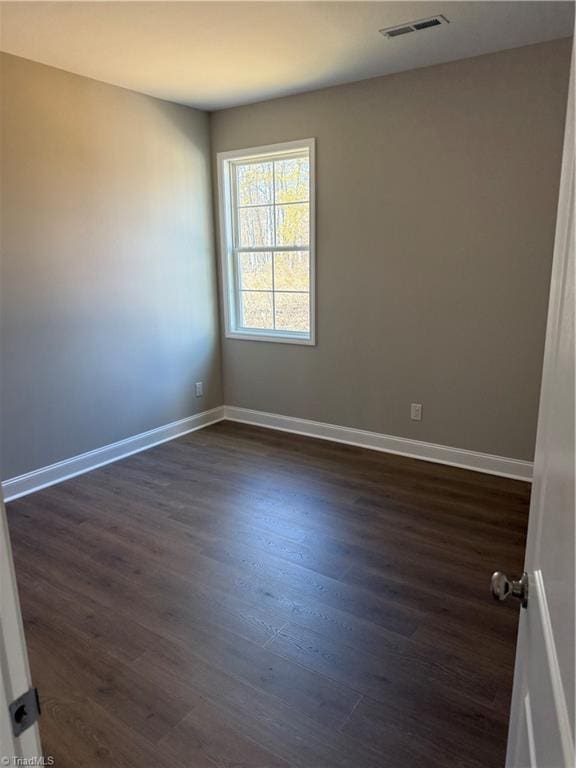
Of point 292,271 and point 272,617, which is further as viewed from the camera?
point 292,271

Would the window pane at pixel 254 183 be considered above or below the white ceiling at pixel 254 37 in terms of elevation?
below

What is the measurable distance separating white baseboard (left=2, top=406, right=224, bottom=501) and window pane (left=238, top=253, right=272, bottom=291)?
1211 millimetres

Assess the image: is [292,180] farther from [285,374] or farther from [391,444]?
[391,444]

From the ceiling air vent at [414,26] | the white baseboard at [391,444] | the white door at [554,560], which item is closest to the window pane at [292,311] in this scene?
the white baseboard at [391,444]

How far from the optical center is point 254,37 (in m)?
2.71

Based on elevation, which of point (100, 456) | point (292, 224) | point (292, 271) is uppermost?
point (292, 224)

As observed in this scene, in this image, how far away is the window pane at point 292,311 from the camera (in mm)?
4225

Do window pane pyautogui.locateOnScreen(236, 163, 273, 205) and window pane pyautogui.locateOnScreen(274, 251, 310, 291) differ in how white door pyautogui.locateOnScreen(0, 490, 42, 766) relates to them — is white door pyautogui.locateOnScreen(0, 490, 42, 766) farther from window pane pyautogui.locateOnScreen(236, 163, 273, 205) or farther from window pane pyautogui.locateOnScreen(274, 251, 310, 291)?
window pane pyautogui.locateOnScreen(236, 163, 273, 205)

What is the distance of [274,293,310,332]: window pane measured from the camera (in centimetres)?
423

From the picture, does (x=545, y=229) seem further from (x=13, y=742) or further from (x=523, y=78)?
(x=13, y=742)

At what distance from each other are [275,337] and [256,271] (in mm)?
622

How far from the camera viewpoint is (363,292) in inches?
150

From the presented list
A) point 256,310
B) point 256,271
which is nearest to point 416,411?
point 256,310

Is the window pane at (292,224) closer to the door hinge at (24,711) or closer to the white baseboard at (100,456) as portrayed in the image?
the white baseboard at (100,456)
